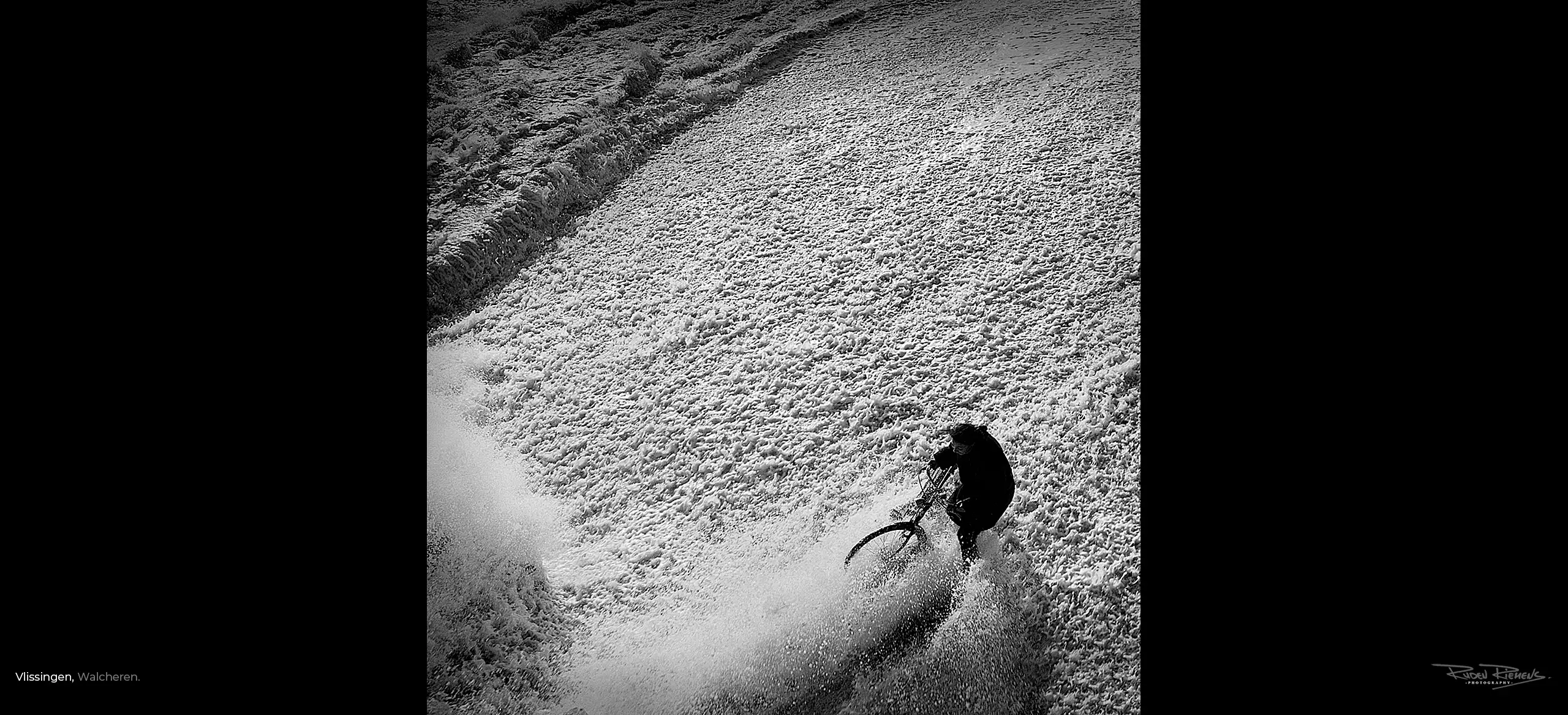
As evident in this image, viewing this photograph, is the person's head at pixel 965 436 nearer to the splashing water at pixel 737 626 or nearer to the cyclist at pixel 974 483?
the cyclist at pixel 974 483

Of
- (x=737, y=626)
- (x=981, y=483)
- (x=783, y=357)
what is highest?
(x=783, y=357)

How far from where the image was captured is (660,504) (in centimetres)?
142

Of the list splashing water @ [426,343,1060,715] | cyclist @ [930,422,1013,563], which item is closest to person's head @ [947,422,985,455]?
cyclist @ [930,422,1013,563]

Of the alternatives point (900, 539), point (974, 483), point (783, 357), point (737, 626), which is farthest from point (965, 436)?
point (737, 626)

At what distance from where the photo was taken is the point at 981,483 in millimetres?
1365

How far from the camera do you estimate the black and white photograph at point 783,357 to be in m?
1.35

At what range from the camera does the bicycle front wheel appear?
53.7 inches
